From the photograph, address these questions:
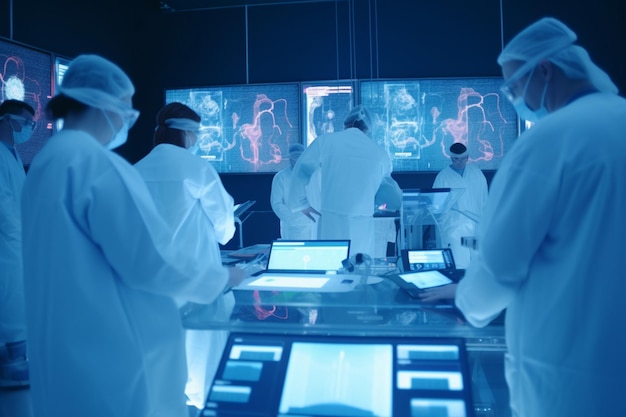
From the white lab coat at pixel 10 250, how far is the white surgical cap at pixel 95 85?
2.09 metres

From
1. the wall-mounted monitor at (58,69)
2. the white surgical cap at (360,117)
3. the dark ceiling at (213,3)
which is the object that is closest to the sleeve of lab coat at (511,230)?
the white surgical cap at (360,117)

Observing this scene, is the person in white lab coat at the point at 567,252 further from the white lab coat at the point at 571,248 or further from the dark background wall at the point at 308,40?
the dark background wall at the point at 308,40

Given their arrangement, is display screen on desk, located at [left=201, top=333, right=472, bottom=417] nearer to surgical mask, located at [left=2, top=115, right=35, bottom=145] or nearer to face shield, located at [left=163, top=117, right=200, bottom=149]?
face shield, located at [left=163, top=117, right=200, bottom=149]

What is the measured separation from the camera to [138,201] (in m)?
1.28

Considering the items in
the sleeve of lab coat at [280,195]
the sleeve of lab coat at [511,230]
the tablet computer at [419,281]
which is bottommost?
the tablet computer at [419,281]

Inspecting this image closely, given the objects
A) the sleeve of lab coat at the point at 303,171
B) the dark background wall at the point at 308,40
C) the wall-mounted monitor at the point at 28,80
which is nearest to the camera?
the sleeve of lab coat at the point at 303,171

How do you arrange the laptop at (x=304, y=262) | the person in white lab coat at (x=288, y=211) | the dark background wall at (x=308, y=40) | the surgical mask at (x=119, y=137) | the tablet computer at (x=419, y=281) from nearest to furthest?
the surgical mask at (x=119, y=137) → the tablet computer at (x=419, y=281) → the laptop at (x=304, y=262) → the person in white lab coat at (x=288, y=211) → the dark background wall at (x=308, y=40)

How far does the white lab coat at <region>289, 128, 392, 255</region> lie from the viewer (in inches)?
122

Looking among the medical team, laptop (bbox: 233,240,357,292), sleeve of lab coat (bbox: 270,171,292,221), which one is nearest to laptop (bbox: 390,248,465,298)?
laptop (bbox: 233,240,357,292)

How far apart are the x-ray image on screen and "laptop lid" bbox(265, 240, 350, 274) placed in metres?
2.78

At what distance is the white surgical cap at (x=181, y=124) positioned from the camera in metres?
2.39

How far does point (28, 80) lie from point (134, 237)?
320 cm

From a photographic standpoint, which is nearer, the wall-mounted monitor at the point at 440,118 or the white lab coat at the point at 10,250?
the white lab coat at the point at 10,250

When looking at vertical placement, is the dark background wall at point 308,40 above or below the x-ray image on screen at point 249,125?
above
